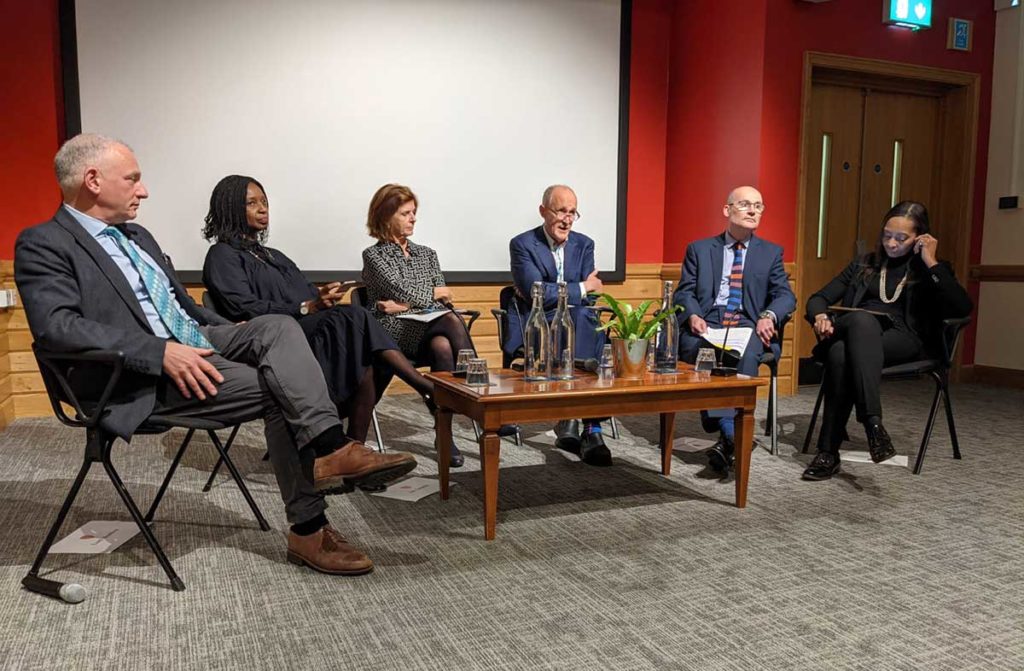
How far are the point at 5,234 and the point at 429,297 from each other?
2.30m

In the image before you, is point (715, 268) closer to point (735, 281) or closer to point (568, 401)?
point (735, 281)

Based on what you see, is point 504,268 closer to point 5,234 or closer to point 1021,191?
point 5,234

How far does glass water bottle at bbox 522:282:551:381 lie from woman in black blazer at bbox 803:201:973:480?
1263mm

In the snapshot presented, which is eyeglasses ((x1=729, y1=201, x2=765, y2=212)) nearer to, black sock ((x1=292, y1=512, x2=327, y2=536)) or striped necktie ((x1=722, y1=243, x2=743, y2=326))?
striped necktie ((x1=722, y1=243, x2=743, y2=326))

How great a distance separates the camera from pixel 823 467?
334 cm

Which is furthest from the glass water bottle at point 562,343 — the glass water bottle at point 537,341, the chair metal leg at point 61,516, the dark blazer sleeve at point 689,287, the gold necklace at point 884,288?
the gold necklace at point 884,288

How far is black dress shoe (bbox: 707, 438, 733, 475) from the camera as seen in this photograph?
3.35 metres

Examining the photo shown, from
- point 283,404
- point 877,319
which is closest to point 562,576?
point 283,404

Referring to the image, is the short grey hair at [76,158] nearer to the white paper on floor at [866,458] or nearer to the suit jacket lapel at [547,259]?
the suit jacket lapel at [547,259]

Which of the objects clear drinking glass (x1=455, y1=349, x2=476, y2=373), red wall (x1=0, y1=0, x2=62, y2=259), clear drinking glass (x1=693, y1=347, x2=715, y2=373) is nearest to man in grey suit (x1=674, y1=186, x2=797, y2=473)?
clear drinking glass (x1=693, y1=347, x2=715, y2=373)

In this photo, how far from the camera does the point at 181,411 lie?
225 cm

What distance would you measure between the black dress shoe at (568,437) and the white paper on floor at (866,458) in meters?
1.15

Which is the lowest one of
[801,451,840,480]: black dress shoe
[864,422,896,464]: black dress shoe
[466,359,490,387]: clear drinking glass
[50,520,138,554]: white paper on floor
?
[50,520,138,554]: white paper on floor

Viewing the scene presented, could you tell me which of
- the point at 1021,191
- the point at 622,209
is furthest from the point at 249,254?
the point at 1021,191
